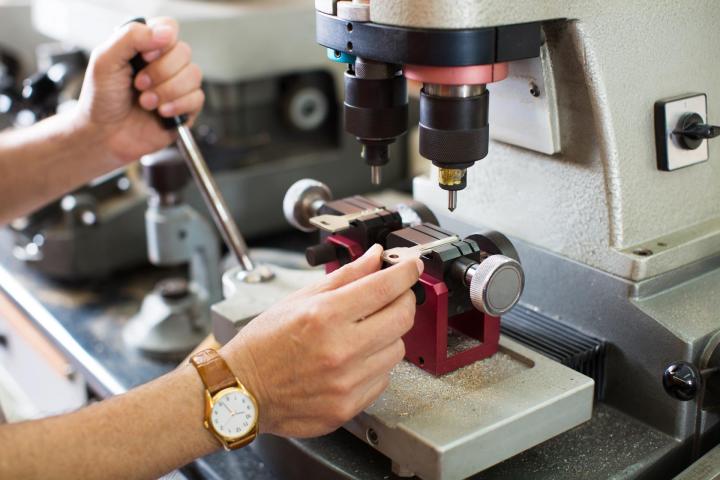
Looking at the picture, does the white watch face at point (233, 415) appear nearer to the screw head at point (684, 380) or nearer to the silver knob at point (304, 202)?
the silver knob at point (304, 202)

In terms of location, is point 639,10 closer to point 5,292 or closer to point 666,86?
point 666,86

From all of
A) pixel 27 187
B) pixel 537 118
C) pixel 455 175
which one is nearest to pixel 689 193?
pixel 537 118

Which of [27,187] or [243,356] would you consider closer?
[243,356]

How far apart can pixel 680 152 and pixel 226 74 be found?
3.14ft

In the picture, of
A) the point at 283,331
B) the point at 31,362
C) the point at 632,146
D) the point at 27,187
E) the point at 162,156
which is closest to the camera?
the point at 283,331

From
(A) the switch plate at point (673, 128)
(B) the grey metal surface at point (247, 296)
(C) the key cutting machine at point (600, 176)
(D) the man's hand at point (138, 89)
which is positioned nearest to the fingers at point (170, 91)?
(D) the man's hand at point (138, 89)

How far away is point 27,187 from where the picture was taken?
4.55 ft

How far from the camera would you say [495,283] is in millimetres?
859

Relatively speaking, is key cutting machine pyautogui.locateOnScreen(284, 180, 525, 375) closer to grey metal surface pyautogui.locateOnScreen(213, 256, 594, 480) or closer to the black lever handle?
grey metal surface pyautogui.locateOnScreen(213, 256, 594, 480)

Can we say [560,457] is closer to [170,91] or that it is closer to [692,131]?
[692,131]

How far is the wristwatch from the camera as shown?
86 centimetres

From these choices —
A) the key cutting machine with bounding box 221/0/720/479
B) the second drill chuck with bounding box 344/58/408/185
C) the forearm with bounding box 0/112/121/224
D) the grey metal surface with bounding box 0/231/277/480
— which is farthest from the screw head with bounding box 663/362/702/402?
the forearm with bounding box 0/112/121/224

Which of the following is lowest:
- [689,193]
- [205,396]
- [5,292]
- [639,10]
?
[5,292]

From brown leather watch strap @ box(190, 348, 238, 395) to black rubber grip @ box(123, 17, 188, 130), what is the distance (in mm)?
543
